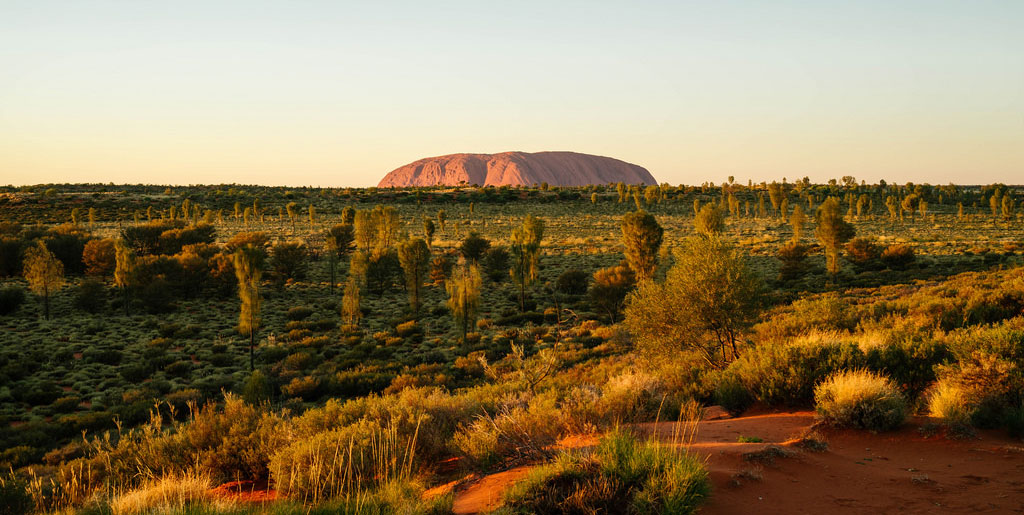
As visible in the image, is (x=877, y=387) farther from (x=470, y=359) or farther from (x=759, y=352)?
(x=470, y=359)

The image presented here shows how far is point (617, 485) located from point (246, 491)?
20.8 feet

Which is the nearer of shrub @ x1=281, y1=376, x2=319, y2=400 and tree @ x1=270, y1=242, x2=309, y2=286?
shrub @ x1=281, y1=376, x2=319, y2=400

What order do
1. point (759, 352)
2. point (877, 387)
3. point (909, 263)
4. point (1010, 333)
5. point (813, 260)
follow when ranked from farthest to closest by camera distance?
point (813, 260) → point (909, 263) → point (759, 352) → point (1010, 333) → point (877, 387)

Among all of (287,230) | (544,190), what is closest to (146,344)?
(287,230)

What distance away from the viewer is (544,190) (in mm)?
133000

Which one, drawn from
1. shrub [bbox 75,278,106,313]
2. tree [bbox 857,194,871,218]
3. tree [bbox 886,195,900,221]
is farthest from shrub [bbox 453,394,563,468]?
tree [bbox 857,194,871,218]

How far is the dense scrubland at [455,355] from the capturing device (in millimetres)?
7348

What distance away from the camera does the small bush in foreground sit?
508cm

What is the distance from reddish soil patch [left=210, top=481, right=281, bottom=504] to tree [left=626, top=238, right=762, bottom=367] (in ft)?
40.8

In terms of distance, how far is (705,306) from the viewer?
54.0 feet

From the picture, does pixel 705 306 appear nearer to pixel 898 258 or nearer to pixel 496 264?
pixel 496 264

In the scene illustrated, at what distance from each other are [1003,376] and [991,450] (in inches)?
79.0

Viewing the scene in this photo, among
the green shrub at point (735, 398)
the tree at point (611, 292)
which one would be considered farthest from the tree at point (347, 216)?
the green shrub at point (735, 398)

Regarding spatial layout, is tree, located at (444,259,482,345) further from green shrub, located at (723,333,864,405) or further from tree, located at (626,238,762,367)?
green shrub, located at (723,333,864,405)
